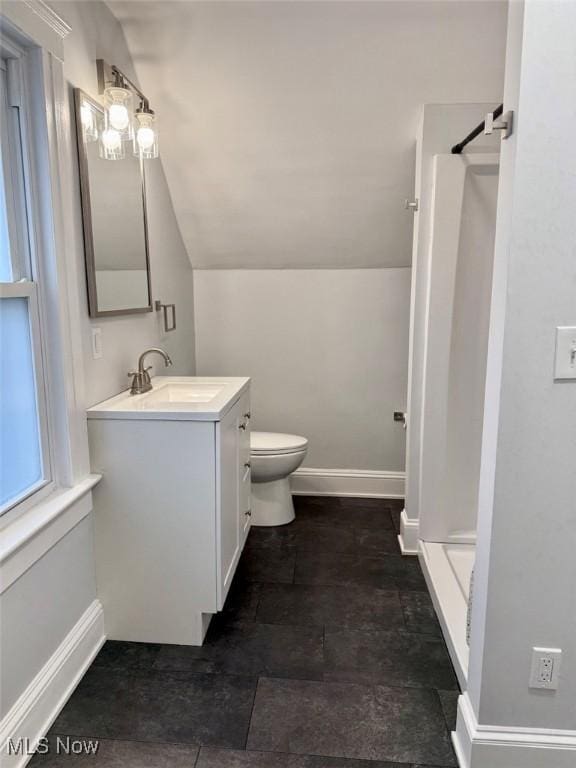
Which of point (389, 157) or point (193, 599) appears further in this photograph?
Result: point (389, 157)

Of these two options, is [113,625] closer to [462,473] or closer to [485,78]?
[462,473]

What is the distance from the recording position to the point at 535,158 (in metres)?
1.15

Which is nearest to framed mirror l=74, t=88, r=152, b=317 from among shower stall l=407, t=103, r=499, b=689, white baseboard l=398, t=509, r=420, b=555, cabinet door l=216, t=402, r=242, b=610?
cabinet door l=216, t=402, r=242, b=610

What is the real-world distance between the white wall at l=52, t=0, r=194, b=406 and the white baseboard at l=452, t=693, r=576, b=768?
1.59 m

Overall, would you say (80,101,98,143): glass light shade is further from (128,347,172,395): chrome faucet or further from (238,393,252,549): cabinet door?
(238,393,252,549): cabinet door

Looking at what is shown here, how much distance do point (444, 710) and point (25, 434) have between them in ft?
5.07

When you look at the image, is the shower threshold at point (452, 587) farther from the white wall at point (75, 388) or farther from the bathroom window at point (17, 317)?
the bathroom window at point (17, 317)

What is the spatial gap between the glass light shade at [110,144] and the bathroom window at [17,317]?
0.45 metres

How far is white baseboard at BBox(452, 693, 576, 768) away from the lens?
137cm

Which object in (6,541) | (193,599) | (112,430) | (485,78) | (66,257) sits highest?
(485,78)

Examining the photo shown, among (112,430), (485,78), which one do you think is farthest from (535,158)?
(112,430)

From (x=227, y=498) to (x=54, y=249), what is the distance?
1.05 m

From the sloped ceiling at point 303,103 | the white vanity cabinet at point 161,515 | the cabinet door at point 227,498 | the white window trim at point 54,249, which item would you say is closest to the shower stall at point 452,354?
the sloped ceiling at point 303,103

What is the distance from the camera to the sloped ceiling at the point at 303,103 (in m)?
2.04
